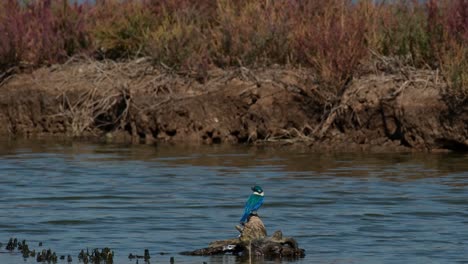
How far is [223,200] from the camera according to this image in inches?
582

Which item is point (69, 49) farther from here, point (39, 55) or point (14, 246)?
point (14, 246)

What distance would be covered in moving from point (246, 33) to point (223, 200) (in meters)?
6.54

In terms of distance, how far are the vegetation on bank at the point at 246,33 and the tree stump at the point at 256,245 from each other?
7.32m

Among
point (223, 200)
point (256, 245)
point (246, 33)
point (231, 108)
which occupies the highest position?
point (246, 33)

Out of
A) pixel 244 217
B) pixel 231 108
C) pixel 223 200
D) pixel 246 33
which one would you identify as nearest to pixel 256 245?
pixel 244 217

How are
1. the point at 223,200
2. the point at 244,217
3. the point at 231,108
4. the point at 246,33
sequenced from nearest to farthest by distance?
the point at 244,217 → the point at 223,200 → the point at 231,108 → the point at 246,33

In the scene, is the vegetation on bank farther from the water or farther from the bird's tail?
the bird's tail

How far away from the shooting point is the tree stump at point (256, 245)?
1102cm

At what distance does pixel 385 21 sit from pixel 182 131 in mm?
3600

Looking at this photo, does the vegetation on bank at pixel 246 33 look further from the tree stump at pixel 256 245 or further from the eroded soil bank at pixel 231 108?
the tree stump at pixel 256 245

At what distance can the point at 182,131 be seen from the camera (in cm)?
2041

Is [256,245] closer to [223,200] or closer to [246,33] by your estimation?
[223,200]

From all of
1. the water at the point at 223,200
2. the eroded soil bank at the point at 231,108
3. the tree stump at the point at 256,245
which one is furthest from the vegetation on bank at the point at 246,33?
the tree stump at the point at 256,245

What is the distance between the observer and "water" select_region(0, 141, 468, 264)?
11.8m
